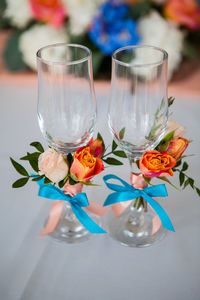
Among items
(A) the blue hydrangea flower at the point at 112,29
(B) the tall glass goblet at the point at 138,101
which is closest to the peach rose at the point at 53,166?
(B) the tall glass goblet at the point at 138,101

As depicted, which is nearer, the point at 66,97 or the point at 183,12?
the point at 66,97

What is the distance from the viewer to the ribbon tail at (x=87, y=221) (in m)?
0.70

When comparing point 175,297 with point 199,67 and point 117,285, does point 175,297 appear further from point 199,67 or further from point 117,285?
point 199,67

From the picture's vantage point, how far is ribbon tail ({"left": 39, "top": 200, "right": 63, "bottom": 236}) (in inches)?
29.3

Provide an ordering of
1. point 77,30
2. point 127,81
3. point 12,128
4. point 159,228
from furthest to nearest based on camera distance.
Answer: point 77,30 < point 12,128 < point 159,228 < point 127,81

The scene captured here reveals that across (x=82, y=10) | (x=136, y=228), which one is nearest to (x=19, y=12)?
(x=82, y=10)

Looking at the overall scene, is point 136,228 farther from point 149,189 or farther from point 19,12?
point 19,12

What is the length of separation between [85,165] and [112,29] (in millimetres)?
688

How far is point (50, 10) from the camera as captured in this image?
1.26m

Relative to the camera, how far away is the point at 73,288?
635mm

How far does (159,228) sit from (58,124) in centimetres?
27

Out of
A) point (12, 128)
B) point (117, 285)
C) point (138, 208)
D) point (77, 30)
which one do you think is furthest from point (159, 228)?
point (77, 30)

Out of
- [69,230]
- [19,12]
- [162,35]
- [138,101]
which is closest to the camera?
[138,101]

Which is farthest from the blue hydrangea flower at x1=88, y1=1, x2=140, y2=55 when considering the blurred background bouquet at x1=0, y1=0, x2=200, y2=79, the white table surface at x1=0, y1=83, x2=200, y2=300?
the white table surface at x1=0, y1=83, x2=200, y2=300
